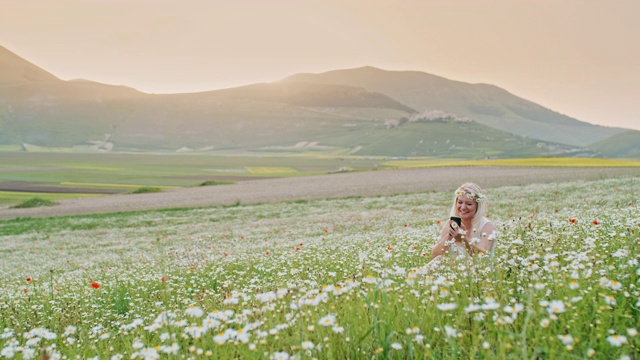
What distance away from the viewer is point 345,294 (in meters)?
5.42

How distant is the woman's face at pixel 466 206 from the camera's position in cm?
793

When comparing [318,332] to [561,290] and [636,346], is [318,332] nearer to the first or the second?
[561,290]

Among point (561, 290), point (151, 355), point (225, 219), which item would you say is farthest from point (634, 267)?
point (225, 219)

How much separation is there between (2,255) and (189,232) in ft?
28.3

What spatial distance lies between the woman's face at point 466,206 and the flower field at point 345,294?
2.06 feet

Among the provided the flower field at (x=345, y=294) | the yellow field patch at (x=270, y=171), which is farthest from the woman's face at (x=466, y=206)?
the yellow field patch at (x=270, y=171)

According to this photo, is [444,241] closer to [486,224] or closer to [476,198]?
[486,224]

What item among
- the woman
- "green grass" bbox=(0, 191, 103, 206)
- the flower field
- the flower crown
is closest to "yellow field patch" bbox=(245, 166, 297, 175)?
"green grass" bbox=(0, 191, 103, 206)

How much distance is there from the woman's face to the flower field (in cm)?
63

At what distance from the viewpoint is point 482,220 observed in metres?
7.94

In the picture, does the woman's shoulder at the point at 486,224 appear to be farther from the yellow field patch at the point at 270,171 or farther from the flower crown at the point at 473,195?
the yellow field patch at the point at 270,171

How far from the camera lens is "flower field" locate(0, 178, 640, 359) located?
146 inches

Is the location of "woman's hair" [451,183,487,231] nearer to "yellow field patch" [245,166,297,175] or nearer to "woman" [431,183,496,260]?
"woman" [431,183,496,260]

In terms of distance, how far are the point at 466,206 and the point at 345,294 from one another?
3356 millimetres
